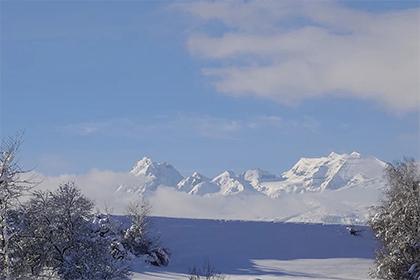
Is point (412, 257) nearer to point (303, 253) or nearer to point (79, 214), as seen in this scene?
point (79, 214)

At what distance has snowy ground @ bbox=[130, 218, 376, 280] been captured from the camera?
66.2 m

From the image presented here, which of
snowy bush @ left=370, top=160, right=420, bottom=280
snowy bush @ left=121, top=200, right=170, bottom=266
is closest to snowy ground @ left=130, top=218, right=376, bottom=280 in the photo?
snowy bush @ left=121, top=200, right=170, bottom=266

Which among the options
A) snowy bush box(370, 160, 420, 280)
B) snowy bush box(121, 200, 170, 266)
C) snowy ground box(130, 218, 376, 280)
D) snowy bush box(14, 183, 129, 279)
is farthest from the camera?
snowy bush box(121, 200, 170, 266)

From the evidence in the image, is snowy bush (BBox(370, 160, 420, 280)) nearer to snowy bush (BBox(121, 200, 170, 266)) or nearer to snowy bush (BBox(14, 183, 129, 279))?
snowy bush (BBox(14, 183, 129, 279))

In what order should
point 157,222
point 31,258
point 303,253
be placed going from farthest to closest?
1. point 157,222
2. point 303,253
3. point 31,258

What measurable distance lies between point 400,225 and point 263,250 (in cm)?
3274

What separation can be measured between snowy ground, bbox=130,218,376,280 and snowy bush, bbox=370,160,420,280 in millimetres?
13517

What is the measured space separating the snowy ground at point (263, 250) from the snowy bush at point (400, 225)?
44.3 feet

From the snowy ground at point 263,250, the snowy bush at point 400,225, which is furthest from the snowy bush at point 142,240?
the snowy bush at point 400,225

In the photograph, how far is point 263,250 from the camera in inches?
3142

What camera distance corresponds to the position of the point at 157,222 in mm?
88375

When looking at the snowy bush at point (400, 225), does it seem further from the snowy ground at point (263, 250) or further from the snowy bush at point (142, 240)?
the snowy bush at point (142, 240)

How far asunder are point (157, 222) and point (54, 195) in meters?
46.8

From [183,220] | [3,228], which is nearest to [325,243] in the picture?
[183,220]
